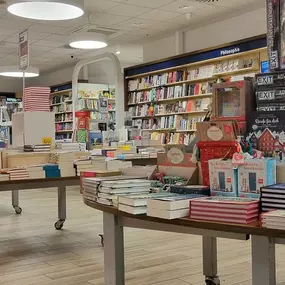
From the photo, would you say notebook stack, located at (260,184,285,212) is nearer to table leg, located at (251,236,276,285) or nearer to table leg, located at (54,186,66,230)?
table leg, located at (251,236,276,285)

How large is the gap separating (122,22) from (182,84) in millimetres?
1763

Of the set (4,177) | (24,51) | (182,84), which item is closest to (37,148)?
(4,177)

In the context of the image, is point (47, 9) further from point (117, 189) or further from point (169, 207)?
point (169, 207)

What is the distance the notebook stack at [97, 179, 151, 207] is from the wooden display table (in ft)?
Result: 0.14

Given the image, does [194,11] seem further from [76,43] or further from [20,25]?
[20,25]

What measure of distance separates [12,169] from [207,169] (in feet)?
7.55

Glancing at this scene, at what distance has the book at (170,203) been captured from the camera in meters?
1.90

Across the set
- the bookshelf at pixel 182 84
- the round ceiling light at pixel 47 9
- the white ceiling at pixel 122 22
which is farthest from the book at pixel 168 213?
the white ceiling at pixel 122 22

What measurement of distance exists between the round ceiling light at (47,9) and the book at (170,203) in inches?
136

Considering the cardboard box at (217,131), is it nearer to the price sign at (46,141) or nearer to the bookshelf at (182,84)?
the price sign at (46,141)

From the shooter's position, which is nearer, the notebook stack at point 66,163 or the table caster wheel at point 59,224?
the notebook stack at point 66,163

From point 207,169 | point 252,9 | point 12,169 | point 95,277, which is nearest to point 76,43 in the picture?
point 252,9

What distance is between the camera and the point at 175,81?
31.7 ft

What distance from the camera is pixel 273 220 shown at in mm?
1677
